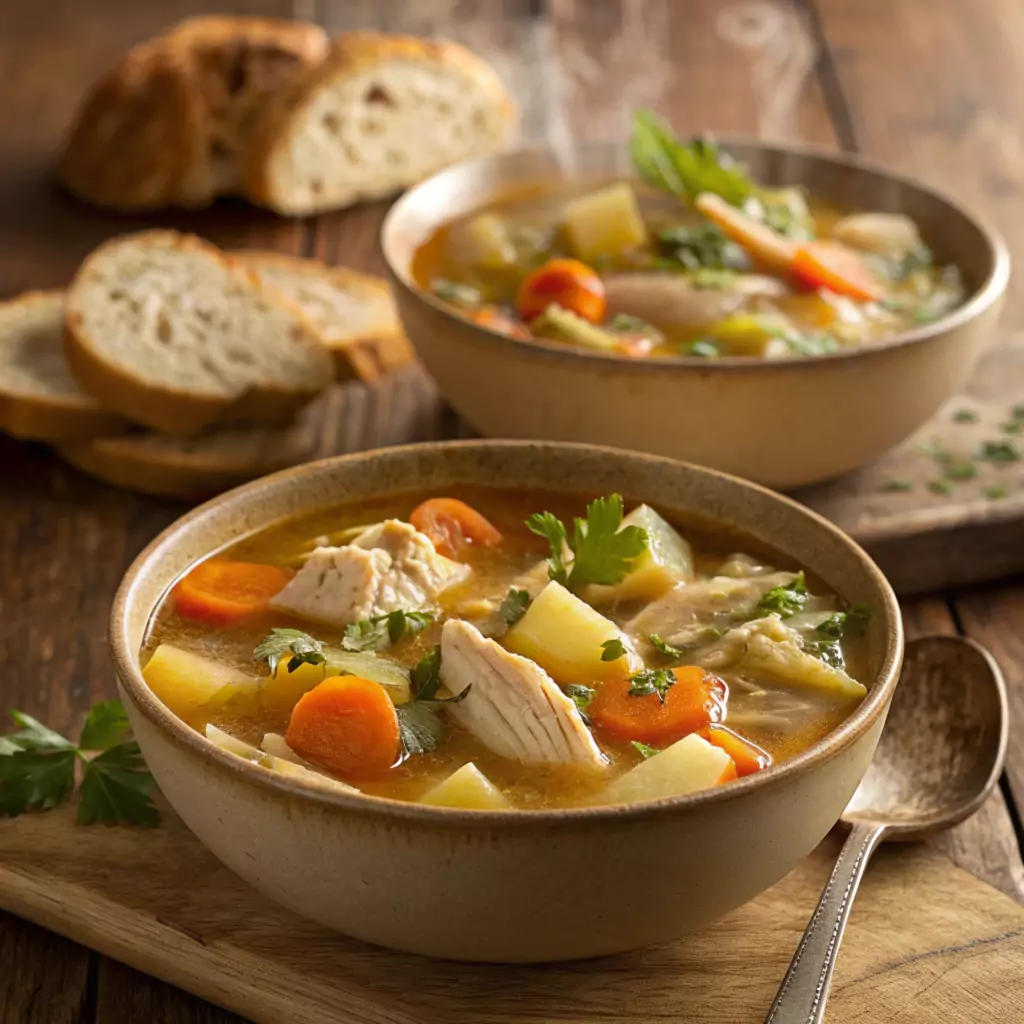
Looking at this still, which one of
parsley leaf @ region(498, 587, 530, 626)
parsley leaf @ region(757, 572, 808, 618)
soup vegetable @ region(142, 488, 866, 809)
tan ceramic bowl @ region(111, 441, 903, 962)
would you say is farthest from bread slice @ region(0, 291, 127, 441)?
parsley leaf @ region(757, 572, 808, 618)

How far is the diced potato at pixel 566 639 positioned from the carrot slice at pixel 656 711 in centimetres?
4

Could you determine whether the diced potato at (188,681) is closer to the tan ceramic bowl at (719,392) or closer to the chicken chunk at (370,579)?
the chicken chunk at (370,579)

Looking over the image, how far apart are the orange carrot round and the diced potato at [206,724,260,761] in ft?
5.69

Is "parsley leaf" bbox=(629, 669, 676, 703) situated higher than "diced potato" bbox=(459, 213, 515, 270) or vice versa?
"parsley leaf" bbox=(629, 669, 676, 703)

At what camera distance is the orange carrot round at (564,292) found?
3.58 meters

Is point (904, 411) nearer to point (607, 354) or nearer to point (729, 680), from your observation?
point (607, 354)

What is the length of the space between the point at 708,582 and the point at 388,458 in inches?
22.7

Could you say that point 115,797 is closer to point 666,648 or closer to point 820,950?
point 666,648

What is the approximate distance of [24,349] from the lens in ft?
12.9

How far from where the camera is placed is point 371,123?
16.9 ft

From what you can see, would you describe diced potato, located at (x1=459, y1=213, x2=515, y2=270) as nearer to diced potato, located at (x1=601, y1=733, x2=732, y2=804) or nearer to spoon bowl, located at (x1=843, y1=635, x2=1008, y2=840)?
spoon bowl, located at (x1=843, y1=635, x2=1008, y2=840)

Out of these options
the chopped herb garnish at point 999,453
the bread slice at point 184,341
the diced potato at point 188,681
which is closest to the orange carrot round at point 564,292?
the bread slice at point 184,341

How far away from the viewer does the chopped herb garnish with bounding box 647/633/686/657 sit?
2307 millimetres

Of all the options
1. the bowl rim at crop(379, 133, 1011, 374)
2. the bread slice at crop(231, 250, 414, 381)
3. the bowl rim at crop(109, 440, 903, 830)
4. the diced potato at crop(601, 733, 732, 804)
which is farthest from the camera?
the bread slice at crop(231, 250, 414, 381)
